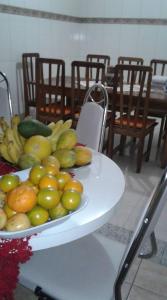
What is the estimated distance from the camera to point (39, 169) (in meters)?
0.74

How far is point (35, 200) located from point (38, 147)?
10.2 inches

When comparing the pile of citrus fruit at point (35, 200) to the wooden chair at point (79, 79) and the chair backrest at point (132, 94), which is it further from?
the wooden chair at point (79, 79)

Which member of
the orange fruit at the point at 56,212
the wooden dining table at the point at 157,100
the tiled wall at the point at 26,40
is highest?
the tiled wall at the point at 26,40

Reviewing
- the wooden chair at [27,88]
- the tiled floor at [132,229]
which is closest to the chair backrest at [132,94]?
the tiled floor at [132,229]

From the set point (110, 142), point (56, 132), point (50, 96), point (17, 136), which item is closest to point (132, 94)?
point (110, 142)

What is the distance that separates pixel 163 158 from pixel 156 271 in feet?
4.02

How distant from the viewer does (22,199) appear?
628 mm

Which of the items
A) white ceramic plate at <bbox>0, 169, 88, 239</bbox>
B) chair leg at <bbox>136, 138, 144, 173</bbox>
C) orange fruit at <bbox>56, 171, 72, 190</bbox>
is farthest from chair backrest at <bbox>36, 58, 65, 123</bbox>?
white ceramic plate at <bbox>0, 169, 88, 239</bbox>

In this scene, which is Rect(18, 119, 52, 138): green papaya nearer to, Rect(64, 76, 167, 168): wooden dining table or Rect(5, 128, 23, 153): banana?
Rect(5, 128, 23, 153): banana

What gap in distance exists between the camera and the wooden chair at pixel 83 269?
2.39 ft

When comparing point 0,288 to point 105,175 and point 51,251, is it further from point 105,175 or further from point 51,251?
point 105,175

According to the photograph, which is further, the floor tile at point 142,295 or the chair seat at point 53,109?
the chair seat at point 53,109

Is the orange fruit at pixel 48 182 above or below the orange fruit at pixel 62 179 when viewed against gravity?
above

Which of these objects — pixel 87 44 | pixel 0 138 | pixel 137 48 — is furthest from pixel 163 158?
pixel 87 44
